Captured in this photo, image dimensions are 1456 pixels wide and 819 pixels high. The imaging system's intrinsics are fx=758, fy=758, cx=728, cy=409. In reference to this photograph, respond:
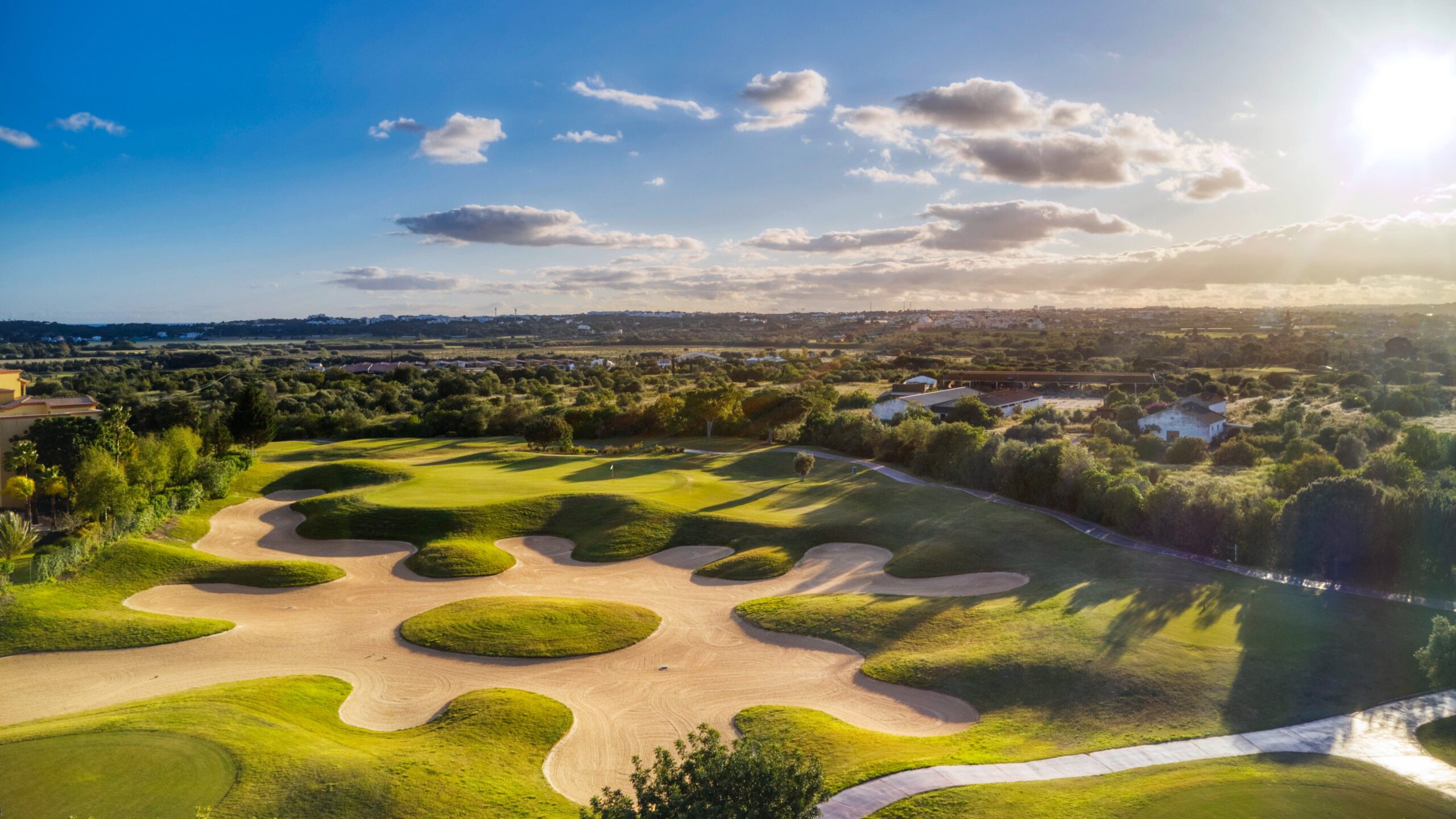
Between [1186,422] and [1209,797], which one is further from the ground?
[1186,422]

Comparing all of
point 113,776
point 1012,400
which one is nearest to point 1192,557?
point 113,776

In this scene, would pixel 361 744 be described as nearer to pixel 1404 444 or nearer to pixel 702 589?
pixel 702 589

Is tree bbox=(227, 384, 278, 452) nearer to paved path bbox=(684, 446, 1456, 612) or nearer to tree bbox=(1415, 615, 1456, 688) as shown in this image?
paved path bbox=(684, 446, 1456, 612)

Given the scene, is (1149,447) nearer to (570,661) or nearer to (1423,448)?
(1423,448)

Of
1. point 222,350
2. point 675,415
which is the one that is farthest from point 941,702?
point 222,350

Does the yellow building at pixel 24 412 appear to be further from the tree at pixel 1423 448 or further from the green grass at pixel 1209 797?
the tree at pixel 1423 448

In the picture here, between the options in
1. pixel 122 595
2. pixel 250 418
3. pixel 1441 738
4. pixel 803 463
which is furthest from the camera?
pixel 250 418

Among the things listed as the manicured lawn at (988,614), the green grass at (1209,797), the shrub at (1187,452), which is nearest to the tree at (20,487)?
the manicured lawn at (988,614)
